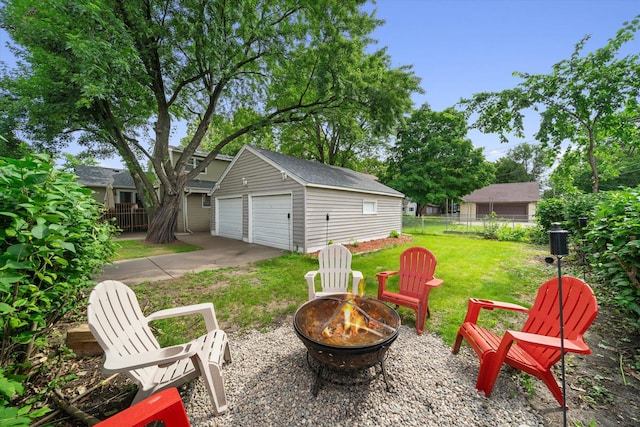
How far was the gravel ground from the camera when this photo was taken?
179cm

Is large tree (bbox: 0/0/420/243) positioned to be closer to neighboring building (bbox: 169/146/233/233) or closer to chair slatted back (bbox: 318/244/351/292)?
neighboring building (bbox: 169/146/233/233)

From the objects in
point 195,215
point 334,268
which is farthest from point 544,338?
point 195,215

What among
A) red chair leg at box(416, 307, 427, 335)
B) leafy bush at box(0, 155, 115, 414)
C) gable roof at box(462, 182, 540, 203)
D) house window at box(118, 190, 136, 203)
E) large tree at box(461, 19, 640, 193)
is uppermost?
large tree at box(461, 19, 640, 193)

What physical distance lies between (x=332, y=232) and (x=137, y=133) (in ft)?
38.6

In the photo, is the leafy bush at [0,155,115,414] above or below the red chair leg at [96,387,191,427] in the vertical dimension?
above

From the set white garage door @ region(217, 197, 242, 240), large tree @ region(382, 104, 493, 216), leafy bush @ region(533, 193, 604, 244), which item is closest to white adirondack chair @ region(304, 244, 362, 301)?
leafy bush @ region(533, 193, 604, 244)

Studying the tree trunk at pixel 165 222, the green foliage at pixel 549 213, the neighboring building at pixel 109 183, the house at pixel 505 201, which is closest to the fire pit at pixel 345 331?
the tree trunk at pixel 165 222

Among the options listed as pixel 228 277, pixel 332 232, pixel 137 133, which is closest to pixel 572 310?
pixel 228 277

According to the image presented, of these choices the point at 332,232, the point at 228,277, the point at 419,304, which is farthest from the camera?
the point at 332,232

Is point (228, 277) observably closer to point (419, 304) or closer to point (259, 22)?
point (419, 304)

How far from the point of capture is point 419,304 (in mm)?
3057

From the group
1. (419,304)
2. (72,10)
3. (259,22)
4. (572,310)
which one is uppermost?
(259,22)

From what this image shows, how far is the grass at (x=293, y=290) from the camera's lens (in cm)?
332

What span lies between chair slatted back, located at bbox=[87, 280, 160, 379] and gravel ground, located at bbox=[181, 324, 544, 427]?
24.4 inches
